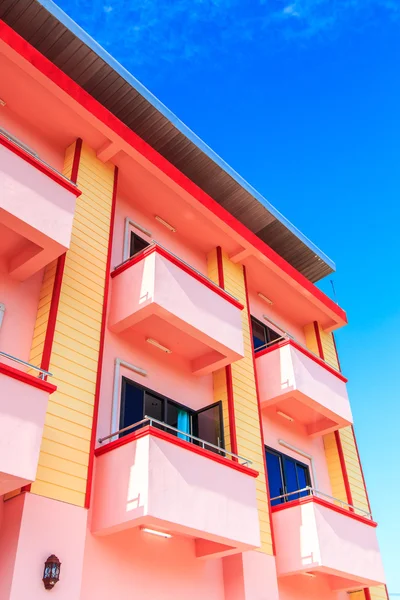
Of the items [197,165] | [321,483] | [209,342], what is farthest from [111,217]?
[321,483]

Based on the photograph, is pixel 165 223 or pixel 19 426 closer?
pixel 19 426

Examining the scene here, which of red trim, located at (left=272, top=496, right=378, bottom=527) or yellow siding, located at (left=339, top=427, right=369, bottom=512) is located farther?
yellow siding, located at (left=339, top=427, right=369, bottom=512)

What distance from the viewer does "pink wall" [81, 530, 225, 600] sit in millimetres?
8281

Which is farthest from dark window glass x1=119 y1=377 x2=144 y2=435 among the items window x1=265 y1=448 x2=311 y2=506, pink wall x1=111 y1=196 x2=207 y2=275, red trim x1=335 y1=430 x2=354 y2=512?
red trim x1=335 y1=430 x2=354 y2=512

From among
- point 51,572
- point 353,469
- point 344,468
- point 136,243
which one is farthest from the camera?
point 353,469

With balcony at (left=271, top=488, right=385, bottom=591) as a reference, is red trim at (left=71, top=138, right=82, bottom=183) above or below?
above

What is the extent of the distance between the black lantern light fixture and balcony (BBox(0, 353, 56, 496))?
107cm

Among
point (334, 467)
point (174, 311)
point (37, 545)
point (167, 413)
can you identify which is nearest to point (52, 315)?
point (174, 311)

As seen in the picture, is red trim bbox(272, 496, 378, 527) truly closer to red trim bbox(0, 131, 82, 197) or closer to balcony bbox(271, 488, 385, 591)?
balcony bbox(271, 488, 385, 591)

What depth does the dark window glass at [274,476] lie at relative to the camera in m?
12.8

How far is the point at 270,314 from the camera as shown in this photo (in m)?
16.5

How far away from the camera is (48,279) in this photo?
32.9ft

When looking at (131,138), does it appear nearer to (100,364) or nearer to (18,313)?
(18,313)

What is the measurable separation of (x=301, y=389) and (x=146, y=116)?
24.3 ft
